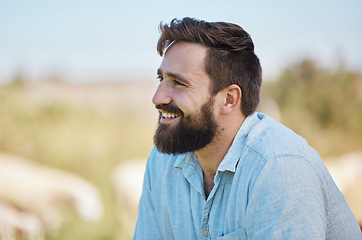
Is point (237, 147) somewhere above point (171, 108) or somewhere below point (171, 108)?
below

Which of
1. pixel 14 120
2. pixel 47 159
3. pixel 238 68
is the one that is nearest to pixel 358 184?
pixel 238 68

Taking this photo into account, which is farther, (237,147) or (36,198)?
(36,198)

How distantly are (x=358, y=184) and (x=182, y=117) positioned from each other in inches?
85.5

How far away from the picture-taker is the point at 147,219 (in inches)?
93.3

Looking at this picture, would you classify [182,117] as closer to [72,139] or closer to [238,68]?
[238,68]

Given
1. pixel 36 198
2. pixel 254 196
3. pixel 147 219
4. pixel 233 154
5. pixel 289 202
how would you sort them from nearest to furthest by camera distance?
pixel 289 202
pixel 254 196
pixel 233 154
pixel 147 219
pixel 36 198

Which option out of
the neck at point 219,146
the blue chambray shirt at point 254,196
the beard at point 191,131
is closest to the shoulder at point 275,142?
the blue chambray shirt at point 254,196

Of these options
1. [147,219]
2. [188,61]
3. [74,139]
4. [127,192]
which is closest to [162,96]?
[188,61]

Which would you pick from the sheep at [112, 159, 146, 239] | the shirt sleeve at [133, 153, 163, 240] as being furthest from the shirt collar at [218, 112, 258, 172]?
the sheep at [112, 159, 146, 239]

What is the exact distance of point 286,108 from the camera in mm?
8250

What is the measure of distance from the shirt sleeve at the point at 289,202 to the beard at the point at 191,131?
429 mm

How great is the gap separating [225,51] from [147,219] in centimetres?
104

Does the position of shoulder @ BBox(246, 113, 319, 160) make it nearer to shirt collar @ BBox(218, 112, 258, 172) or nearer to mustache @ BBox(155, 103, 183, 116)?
shirt collar @ BBox(218, 112, 258, 172)

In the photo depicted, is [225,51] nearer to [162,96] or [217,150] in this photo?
[162,96]
